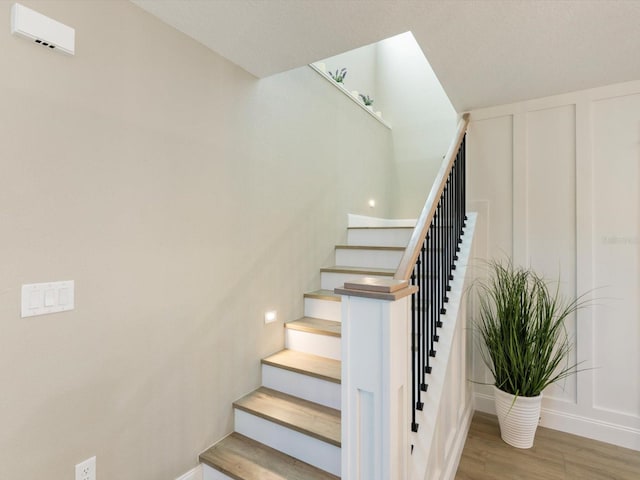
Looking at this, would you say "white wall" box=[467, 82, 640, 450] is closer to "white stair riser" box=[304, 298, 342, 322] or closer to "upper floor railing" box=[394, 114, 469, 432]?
"upper floor railing" box=[394, 114, 469, 432]

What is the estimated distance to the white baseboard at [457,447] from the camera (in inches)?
73.6

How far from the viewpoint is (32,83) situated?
48.2 inches

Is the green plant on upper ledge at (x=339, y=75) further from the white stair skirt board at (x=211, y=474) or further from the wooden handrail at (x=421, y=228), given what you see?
the white stair skirt board at (x=211, y=474)

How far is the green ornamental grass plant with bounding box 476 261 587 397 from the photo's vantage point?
2.20 meters

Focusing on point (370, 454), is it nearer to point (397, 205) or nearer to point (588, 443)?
point (588, 443)

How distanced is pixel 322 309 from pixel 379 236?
938 mm

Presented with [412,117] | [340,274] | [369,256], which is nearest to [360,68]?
[412,117]

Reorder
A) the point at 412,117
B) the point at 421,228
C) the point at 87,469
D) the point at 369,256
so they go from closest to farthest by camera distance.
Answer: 1. the point at 87,469
2. the point at 421,228
3. the point at 369,256
4. the point at 412,117

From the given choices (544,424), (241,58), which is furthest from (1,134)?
(544,424)

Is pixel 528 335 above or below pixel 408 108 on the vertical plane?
below

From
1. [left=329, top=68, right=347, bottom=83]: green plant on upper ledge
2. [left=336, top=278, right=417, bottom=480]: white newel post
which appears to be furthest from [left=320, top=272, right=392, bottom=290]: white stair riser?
[left=329, top=68, right=347, bottom=83]: green plant on upper ledge

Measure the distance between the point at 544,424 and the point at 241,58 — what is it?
3.32 meters

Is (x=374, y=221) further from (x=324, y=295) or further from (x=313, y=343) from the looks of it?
(x=313, y=343)

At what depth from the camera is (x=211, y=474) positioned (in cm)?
179
